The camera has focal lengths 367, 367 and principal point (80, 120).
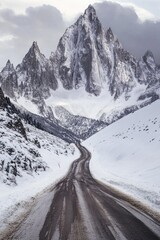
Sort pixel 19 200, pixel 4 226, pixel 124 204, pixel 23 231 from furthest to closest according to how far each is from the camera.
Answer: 1. pixel 19 200
2. pixel 124 204
3. pixel 4 226
4. pixel 23 231

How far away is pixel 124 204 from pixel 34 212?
4.04 m

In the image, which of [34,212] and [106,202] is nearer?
[34,212]

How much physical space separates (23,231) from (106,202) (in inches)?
238

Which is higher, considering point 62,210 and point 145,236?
point 62,210

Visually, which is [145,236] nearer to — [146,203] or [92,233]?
[92,233]

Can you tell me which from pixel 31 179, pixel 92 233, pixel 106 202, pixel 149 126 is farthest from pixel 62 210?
pixel 149 126

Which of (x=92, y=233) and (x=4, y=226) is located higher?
(x=4, y=226)

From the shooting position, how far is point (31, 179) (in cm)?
2692

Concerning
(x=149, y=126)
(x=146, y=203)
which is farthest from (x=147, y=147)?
(x=146, y=203)

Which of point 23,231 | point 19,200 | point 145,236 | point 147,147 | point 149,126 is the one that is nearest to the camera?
point 145,236

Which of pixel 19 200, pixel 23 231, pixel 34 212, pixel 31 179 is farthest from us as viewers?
pixel 31 179

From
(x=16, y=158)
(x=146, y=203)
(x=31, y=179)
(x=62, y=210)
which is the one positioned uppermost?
(x=16, y=158)

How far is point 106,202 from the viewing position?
16.5m

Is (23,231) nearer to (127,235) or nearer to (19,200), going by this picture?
(127,235)
